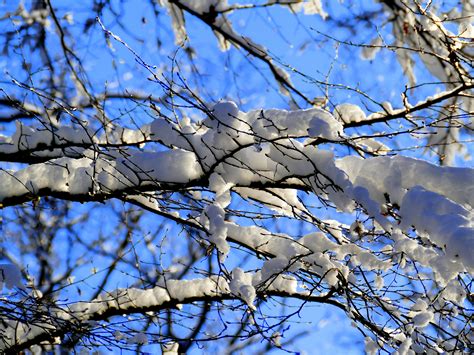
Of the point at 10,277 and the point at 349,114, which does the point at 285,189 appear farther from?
the point at 10,277

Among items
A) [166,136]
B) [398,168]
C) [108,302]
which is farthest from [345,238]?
[108,302]

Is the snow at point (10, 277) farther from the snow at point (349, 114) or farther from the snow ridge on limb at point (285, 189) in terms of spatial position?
the snow at point (349, 114)

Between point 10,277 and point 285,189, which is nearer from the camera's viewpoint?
point 285,189

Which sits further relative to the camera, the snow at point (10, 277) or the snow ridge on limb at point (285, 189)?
the snow at point (10, 277)

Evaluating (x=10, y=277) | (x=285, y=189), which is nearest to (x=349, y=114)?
(x=285, y=189)

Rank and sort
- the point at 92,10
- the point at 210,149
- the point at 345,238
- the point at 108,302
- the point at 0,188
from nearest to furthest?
the point at 210,149 → the point at 345,238 → the point at 0,188 → the point at 108,302 → the point at 92,10

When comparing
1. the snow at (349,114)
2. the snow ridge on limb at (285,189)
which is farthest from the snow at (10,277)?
the snow at (349,114)

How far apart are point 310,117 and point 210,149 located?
516mm

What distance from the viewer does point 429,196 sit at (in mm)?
2656

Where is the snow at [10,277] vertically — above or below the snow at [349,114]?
below

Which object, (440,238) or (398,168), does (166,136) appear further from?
(440,238)

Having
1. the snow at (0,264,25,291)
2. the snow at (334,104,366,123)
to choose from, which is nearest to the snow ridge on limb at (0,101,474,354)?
the snow at (334,104,366,123)

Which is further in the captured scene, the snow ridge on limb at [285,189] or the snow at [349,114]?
the snow at [349,114]

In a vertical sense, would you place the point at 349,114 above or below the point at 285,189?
above
